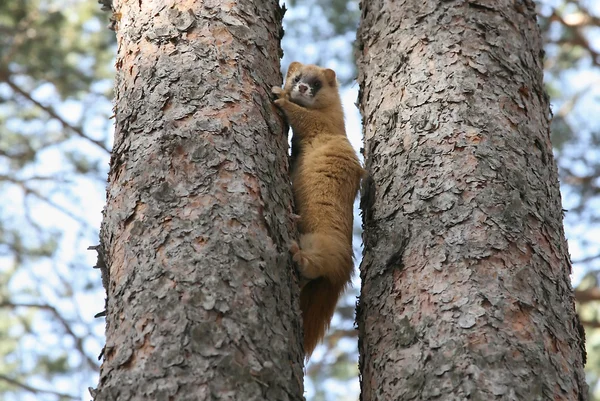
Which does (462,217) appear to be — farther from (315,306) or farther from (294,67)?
(294,67)

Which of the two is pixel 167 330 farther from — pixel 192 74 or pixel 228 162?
pixel 192 74

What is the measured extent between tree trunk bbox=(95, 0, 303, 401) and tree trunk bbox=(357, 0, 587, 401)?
1.71ft

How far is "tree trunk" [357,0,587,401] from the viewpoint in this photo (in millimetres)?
3064

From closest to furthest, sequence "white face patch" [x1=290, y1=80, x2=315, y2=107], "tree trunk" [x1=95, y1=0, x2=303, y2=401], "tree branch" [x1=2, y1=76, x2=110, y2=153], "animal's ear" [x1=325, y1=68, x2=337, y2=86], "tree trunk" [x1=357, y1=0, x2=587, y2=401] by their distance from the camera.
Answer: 1. "tree trunk" [x1=95, y1=0, x2=303, y2=401]
2. "tree trunk" [x1=357, y1=0, x2=587, y2=401]
3. "white face patch" [x1=290, y1=80, x2=315, y2=107]
4. "animal's ear" [x1=325, y1=68, x2=337, y2=86]
5. "tree branch" [x1=2, y1=76, x2=110, y2=153]

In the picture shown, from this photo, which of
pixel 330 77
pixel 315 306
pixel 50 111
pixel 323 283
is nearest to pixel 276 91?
pixel 323 283

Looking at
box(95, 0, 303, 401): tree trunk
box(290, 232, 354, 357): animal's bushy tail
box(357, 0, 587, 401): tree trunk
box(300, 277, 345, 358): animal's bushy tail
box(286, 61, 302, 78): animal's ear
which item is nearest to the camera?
box(95, 0, 303, 401): tree trunk

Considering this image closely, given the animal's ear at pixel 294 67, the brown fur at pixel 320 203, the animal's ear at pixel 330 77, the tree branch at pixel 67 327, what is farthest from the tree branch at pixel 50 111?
the brown fur at pixel 320 203

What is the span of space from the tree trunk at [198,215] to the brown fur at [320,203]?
0.33m

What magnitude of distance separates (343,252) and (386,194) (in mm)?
426

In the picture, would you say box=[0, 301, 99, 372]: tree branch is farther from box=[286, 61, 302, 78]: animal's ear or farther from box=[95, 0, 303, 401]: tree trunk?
box=[95, 0, 303, 401]: tree trunk

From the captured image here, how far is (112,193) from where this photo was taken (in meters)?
3.32

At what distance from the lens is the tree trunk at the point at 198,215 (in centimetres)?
270

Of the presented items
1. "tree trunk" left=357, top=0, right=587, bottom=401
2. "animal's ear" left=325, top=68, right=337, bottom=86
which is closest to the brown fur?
"tree trunk" left=357, top=0, right=587, bottom=401

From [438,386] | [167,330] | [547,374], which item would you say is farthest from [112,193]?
[547,374]
